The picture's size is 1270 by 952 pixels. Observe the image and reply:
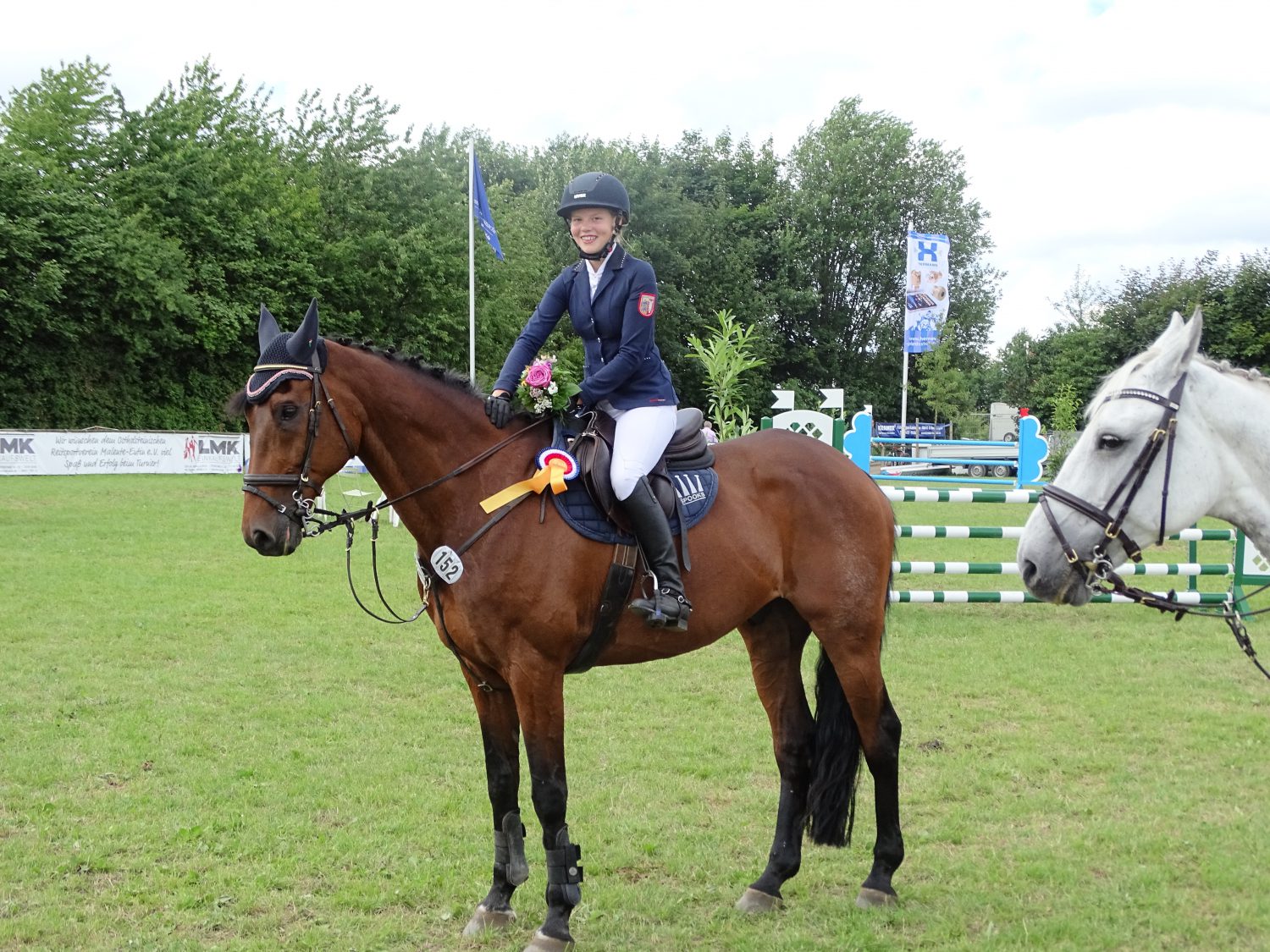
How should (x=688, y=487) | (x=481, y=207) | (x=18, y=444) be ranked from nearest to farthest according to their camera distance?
(x=688, y=487) → (x=481, y=207) → (x=18, y=444)

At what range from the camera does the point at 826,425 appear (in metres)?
11.5

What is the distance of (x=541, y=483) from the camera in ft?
14.1

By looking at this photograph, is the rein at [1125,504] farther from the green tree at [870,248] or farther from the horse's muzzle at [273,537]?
the green tree at [870,248]

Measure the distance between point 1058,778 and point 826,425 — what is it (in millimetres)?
5774

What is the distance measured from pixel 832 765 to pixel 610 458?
1966mm

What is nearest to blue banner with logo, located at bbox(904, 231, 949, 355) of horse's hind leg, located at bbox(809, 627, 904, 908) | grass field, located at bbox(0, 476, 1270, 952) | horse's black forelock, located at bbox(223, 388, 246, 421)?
grass field, located at bbox(0, 476, 1270, 952)

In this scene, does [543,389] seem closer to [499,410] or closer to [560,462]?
[499,410]

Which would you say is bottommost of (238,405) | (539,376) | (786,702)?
(786,702)

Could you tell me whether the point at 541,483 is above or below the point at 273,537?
above

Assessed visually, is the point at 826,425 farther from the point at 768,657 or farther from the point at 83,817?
the point at 83,817

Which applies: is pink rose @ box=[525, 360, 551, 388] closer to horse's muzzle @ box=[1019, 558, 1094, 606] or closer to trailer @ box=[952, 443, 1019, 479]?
horse's muzzle @ box=[1019, 558, 1094, 606]

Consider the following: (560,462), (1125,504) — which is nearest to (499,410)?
(560,462)

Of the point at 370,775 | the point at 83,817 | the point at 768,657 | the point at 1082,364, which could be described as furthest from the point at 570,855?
the point at 1082,364

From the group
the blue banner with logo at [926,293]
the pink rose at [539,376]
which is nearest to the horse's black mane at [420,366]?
the pink rose at [539,376]
